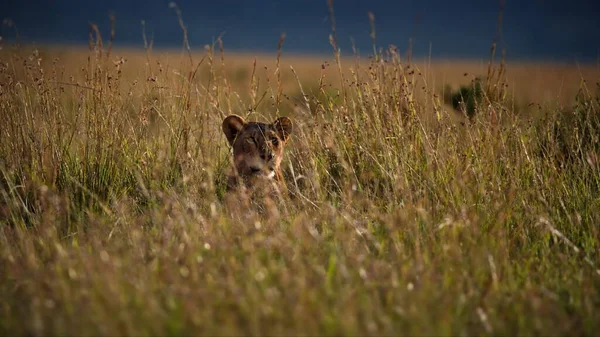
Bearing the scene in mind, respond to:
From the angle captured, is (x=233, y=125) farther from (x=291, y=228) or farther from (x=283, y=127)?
(x=291, y=228)

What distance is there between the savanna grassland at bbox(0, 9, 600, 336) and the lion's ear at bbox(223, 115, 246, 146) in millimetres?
427

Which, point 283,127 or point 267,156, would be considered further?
point 283,127

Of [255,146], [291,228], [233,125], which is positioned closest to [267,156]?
[255,146]

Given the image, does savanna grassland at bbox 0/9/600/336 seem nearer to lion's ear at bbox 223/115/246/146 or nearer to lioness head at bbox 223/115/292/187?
lioness head at bbox 223/115/292/187

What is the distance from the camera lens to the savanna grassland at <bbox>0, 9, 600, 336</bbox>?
3.12 metres

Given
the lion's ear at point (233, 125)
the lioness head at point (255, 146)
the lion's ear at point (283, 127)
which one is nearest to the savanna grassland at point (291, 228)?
the lion's ear at point (283, 127)

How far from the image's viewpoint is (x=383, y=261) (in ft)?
12.3

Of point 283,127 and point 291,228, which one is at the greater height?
point 283,127

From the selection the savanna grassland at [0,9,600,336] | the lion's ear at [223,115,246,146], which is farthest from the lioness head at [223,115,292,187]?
the savanna grassland at [0,9,600,336]

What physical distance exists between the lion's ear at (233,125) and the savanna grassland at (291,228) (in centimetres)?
43

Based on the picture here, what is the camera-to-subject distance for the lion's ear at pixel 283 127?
5.87 metres

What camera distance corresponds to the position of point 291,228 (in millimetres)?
→ 4504

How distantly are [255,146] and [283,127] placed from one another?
1.51 ft

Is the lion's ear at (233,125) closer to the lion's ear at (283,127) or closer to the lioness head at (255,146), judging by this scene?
the lioness head at (255,146)
